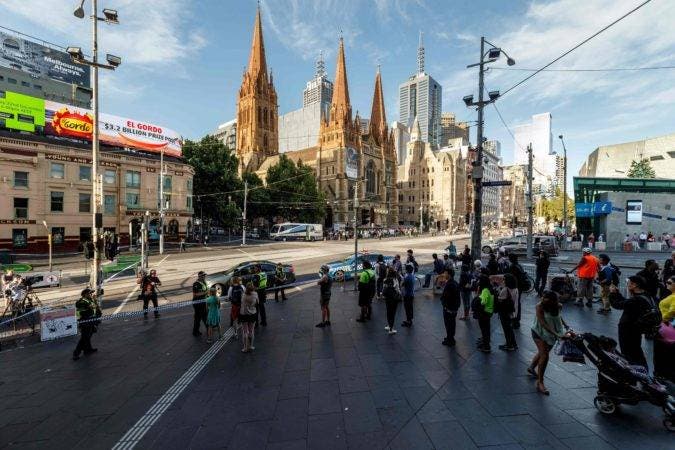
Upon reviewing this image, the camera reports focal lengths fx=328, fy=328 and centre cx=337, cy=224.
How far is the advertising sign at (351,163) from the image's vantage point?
8500 cm

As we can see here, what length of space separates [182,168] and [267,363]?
131ft

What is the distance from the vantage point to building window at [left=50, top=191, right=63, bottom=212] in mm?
31875

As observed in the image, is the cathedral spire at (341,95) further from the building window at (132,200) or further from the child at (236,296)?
the child at (236,296)

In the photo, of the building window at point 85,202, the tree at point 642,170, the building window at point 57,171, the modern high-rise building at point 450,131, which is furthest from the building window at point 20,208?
the modern high-rise building at point 450,131

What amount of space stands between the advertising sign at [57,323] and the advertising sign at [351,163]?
7762cm

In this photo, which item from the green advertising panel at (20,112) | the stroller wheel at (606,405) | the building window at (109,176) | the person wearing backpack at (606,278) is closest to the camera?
the stroller wheel at (606,405)

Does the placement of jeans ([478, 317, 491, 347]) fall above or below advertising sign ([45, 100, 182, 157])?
below

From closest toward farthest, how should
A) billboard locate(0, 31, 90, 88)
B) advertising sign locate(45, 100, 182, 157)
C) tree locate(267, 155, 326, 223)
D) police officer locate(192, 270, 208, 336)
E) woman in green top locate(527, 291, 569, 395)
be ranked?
1. woman in green top locate(527, 291, 569, 395)
2. police officer locate(192, 270, 208, 336)
3. advertising sign locate(45, 100, 182, 157)
4. tree locate(267, 155, 326, 223)
5. billboard locate(0, 31, 90, 88)

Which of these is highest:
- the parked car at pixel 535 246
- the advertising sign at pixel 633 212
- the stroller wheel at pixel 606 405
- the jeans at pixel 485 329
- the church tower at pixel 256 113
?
the church tower at pixel 256 113

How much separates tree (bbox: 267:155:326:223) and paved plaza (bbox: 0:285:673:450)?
2025 inches

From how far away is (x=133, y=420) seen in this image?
17.0 ft

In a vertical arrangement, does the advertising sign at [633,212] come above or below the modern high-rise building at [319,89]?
below

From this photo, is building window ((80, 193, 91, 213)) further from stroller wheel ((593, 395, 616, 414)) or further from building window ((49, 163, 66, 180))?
stroller wheel ((593, 395, 616, 414))

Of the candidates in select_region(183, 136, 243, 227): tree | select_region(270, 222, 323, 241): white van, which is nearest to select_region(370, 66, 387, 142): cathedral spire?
select_region(270, 222, 323, 241): white van
